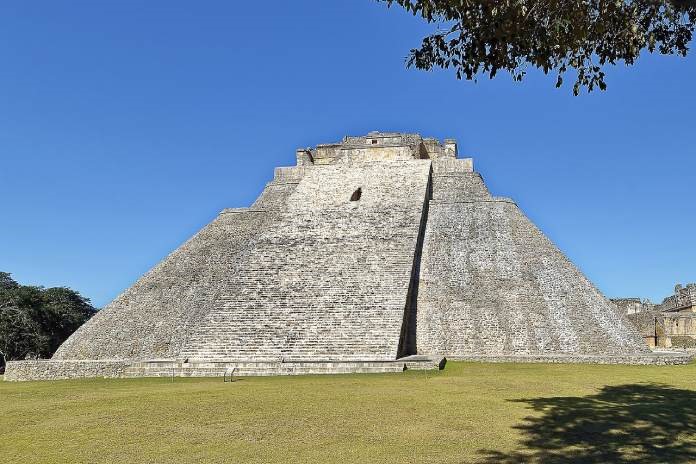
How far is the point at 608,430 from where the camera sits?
20.5ft

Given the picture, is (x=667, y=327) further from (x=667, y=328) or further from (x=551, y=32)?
(x=551, y=32)

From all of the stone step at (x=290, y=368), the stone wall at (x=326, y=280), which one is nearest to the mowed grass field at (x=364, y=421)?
the stone step at (x=290, y=368)

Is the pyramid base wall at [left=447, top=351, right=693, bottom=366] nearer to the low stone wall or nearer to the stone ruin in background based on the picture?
the low stone wall

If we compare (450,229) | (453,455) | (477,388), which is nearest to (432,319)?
(450,229)

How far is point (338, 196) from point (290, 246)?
3592 mm

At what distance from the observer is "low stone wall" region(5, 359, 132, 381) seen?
13.5 meters

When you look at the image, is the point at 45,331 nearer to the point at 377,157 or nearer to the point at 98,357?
the point at 98,357

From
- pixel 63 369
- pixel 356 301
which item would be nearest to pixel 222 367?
pixel 356 301

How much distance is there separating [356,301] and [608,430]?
8.99 m

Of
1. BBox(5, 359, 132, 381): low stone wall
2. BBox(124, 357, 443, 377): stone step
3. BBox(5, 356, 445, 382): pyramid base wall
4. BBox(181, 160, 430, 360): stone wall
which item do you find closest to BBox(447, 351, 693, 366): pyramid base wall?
BBox(5, 356, 445, 382): pyramid base wall

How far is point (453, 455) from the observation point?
17.6 ft

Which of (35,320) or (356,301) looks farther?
(35,320)

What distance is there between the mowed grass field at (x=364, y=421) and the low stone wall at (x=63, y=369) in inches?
103

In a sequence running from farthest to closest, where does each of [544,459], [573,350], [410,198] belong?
1. [410,198]
2. [573,350]
3. [544,459]
